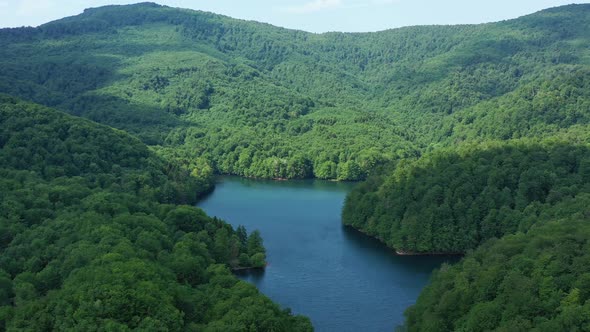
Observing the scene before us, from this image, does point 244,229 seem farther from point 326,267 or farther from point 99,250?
point 99,250

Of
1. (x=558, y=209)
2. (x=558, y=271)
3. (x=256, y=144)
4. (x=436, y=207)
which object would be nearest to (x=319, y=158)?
(x=256, y=144)

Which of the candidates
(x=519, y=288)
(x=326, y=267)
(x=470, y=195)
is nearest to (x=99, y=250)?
(x=326, y=267)

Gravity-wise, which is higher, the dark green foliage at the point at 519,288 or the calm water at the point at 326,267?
the dark green foliage at the point at 519,288

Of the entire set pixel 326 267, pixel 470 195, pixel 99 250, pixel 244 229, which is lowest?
pixel 326 267

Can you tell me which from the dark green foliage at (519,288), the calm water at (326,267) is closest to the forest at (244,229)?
the dark green foliage at (519,288)

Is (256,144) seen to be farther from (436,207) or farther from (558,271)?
(558,271)

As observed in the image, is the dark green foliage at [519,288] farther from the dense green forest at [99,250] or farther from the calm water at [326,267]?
the dense green forest at [99,250]
